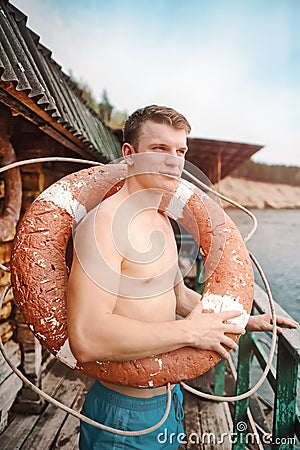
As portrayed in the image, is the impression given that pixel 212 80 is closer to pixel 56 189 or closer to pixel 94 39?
pixel 94 39

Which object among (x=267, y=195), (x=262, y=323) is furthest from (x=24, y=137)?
(x=267, y=195)


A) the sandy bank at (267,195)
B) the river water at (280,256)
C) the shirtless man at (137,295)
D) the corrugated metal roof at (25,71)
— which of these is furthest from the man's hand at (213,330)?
the sandy bank at (267,195)

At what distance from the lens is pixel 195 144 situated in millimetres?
4938

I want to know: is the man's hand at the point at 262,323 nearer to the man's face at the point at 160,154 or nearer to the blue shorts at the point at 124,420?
the blue shorts at the point at 124,420

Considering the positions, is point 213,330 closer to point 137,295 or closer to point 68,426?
point 137,295

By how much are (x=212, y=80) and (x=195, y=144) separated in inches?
729

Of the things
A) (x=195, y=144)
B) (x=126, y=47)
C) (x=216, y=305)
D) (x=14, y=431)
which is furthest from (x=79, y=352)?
(x=126, y=47)

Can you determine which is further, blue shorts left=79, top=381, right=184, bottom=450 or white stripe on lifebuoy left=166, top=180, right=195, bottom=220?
white stripe on lifebuoy left=166, top=180, right=195, bottom=220

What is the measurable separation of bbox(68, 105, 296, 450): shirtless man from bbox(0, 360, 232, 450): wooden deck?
40.2 inches

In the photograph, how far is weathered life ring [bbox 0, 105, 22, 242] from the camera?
1.88m

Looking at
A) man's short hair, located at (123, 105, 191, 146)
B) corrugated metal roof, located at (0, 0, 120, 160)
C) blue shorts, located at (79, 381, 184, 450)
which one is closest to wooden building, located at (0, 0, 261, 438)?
corrugated metal roof, located at (0, 0, 120, 160)

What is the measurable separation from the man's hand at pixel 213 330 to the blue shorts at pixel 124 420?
1.04ft

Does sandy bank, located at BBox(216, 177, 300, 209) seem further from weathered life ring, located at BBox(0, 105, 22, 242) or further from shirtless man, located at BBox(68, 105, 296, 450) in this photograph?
shirtless man, located at BBox(68, 105, 296, 450)

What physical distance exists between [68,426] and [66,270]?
1.50 metres
